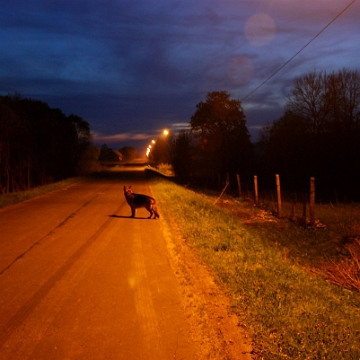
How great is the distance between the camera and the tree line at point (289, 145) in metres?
Answer: 28.0

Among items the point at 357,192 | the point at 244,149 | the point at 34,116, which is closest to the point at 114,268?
the point at 357,192

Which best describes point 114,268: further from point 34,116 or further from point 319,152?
point 34,116

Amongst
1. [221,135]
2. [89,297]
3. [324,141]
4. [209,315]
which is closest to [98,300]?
[89,297]

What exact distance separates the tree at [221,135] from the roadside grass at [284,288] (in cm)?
2929

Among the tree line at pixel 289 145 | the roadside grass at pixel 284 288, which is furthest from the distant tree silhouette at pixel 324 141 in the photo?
the roadside grass at pixel 284 288

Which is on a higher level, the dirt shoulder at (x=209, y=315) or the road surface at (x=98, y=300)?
the road surface at (x=98, y=300)

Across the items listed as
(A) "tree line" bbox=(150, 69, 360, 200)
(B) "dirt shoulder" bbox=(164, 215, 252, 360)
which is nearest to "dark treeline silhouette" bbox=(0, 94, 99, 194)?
(A) "tree line" bbox=(150, 69, 360, 200)

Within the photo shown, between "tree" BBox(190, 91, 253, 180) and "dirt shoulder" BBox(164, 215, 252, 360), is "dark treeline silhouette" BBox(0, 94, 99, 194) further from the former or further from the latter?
"dirt shoulder" BBox(164, 215, 252, 360)

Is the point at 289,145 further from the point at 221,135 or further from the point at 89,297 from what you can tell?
the point at 89,297

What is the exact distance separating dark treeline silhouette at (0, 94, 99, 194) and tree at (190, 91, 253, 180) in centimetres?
1574

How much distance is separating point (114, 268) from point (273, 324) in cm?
360

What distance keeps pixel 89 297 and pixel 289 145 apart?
29911 mm

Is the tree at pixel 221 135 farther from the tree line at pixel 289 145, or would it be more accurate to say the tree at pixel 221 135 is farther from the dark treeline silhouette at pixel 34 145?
the dark treeline silhouette at pixel 34 145

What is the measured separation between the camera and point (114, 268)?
7410 millimetres
